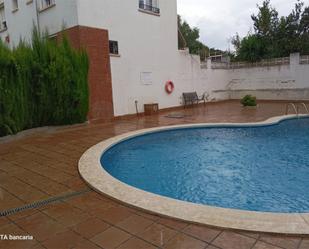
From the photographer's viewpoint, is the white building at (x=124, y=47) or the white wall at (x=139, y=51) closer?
the white building at (x=124, y=47)

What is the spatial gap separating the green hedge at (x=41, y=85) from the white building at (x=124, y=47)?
901mm

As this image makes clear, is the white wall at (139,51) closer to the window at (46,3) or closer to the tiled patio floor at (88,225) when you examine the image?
the window at (46,3)

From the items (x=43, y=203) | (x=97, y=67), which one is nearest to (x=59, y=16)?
(x=97, y=67)

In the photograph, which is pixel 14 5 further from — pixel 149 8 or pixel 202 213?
pixel 202 213

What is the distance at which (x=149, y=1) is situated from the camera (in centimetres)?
1187

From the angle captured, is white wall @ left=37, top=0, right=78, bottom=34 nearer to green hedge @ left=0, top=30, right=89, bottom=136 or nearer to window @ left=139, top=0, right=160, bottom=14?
green hedge @ left=0, top=30, right=89, bottom=136

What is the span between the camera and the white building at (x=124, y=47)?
940 cm

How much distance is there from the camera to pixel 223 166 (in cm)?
529

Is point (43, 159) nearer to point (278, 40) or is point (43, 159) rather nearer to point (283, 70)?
point (283, 70)

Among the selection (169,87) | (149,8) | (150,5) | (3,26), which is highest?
(3,26)

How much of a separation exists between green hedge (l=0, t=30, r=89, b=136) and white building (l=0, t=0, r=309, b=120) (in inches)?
35.5

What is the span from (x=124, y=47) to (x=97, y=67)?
1.74 m

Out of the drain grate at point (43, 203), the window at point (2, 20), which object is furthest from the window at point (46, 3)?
the drain grate at point (43, 203)

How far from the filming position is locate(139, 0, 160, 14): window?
37.6 feet
